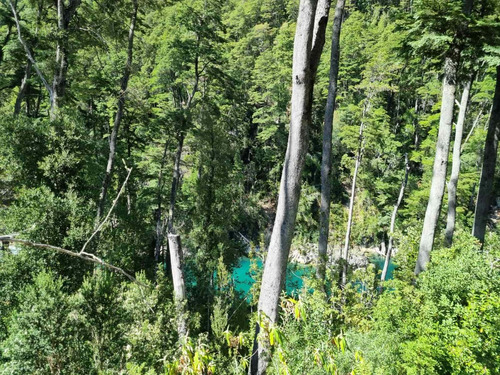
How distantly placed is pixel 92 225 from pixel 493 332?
7.01 metres

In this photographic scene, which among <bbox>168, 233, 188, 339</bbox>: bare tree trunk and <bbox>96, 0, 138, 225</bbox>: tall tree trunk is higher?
<bbox>96, 0, 138, 225</bbox>: tall tree trunk

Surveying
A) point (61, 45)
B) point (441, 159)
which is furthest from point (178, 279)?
point (61, 45)

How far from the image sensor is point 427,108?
28.7 m

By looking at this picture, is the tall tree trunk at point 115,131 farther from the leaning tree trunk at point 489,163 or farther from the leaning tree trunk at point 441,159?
the leaning tree trunk at point 489,163

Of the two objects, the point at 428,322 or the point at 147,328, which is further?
the point at 147,328

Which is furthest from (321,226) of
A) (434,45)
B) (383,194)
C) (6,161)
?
(383,194)

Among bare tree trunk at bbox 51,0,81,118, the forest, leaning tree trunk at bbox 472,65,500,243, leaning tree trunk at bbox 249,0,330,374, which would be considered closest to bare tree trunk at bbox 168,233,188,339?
the forest

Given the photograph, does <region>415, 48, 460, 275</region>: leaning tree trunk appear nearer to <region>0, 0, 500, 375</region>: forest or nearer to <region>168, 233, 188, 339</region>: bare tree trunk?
<region>0, 0, 500, 375</region>: forest

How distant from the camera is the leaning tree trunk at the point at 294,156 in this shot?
2.95 meters

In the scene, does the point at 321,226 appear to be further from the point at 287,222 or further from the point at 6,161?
the point at 6,161

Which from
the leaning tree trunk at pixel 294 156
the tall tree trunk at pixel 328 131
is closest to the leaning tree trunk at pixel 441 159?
the tall tree trunk at pixel 328 131

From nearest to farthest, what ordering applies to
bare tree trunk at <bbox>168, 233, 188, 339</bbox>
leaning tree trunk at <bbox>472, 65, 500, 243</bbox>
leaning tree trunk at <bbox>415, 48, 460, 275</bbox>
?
leaning tree trunk at <bbox>415, 48, 460, 275</bbox>, bare tree trunk at <bbox>168, 233, 188, 339</bbox>, leaning tree trunk at <bbox>472, 65, 500, 243</bbox>

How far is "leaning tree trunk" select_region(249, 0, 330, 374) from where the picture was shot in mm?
2953

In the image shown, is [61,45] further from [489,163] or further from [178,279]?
[489,163]
